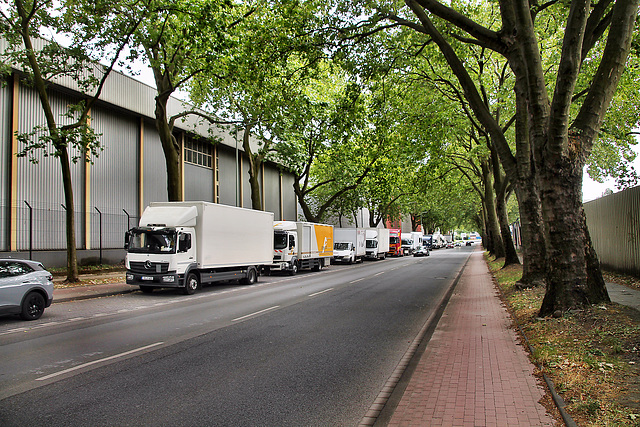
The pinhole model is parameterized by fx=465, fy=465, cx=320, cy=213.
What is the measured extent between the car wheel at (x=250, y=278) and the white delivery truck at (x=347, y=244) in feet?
51.7

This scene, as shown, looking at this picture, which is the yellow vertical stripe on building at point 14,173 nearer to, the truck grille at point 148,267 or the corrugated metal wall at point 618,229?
the truck grille at point 148,267

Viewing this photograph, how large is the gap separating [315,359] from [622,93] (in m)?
16.6

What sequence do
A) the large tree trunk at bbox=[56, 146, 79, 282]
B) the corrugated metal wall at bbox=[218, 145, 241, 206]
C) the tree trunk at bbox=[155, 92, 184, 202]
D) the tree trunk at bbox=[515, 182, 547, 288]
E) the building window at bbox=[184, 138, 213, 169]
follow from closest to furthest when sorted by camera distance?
1. the tree trunk at bbox=[515, 182, 547, 288]
2. the large tree trunk at bbox=[56, 146, 79, 282]
3. the tree trunk at bbox=[155, 92, 184, 202]
4. the building window at bbox=[184, 138, 213, 169]
5. the corrugated metal wall at bbox=[218, 145, 241, 206]

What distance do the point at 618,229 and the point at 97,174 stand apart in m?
23.5

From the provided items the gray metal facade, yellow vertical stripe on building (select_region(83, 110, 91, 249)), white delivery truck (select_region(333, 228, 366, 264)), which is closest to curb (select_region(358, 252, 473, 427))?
the gray metal facade

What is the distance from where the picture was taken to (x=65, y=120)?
73.7 ft

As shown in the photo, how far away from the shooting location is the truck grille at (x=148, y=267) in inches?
618

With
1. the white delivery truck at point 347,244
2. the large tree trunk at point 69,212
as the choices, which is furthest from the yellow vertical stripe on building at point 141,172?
the white delivery truck at point 347,244

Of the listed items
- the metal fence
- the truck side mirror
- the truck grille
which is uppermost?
the metal fence

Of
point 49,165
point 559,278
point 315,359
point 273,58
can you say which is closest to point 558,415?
point 315,359

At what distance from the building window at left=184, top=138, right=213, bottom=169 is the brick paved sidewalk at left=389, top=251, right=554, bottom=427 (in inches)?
1019

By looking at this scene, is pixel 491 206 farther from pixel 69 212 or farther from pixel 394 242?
pixel 394 242

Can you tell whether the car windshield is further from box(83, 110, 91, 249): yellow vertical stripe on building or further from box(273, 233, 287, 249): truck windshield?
box(273, 233, 287, 249): truck windshield

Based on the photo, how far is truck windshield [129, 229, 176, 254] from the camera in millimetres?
15750
